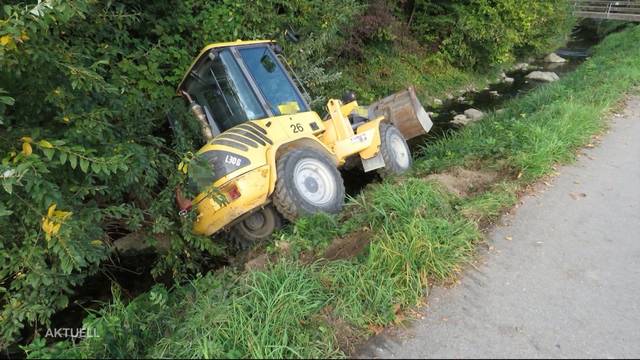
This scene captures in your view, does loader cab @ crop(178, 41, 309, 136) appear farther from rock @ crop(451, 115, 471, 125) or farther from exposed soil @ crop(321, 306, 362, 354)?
rock @ crop(451, 115, 471, 125)

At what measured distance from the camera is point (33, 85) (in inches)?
139

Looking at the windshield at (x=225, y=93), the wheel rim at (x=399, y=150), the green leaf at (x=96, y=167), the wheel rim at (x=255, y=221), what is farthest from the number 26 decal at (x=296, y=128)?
the green leaf at (x=96, y=167)

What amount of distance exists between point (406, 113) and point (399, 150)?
3.31 ft

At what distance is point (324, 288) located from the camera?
3.23 meters

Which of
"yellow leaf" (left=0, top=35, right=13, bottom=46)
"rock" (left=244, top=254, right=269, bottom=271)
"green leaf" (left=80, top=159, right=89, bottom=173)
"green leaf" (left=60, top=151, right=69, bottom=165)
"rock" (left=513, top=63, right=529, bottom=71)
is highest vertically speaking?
"yellow leaf" (left=0, top=35, right=13, bottom=46)

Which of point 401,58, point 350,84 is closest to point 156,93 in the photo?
point 350,84

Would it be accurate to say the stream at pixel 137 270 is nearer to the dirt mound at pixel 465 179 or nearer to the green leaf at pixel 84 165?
the dirt mound at pixel 465 179

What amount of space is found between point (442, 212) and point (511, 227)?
659mm

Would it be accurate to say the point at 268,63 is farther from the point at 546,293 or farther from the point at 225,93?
the point at 546,293

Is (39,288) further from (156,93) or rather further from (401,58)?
(401,58)

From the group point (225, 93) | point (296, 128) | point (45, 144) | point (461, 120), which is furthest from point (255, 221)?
point (461, 120)

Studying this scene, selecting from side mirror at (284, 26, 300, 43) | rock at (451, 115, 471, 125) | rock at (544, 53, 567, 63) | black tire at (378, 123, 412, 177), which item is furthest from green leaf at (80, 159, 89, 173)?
rock at (544, 53, 567, 63)

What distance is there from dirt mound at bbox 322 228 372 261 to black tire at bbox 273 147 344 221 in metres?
0.73

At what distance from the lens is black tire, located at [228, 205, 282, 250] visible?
5.15m
